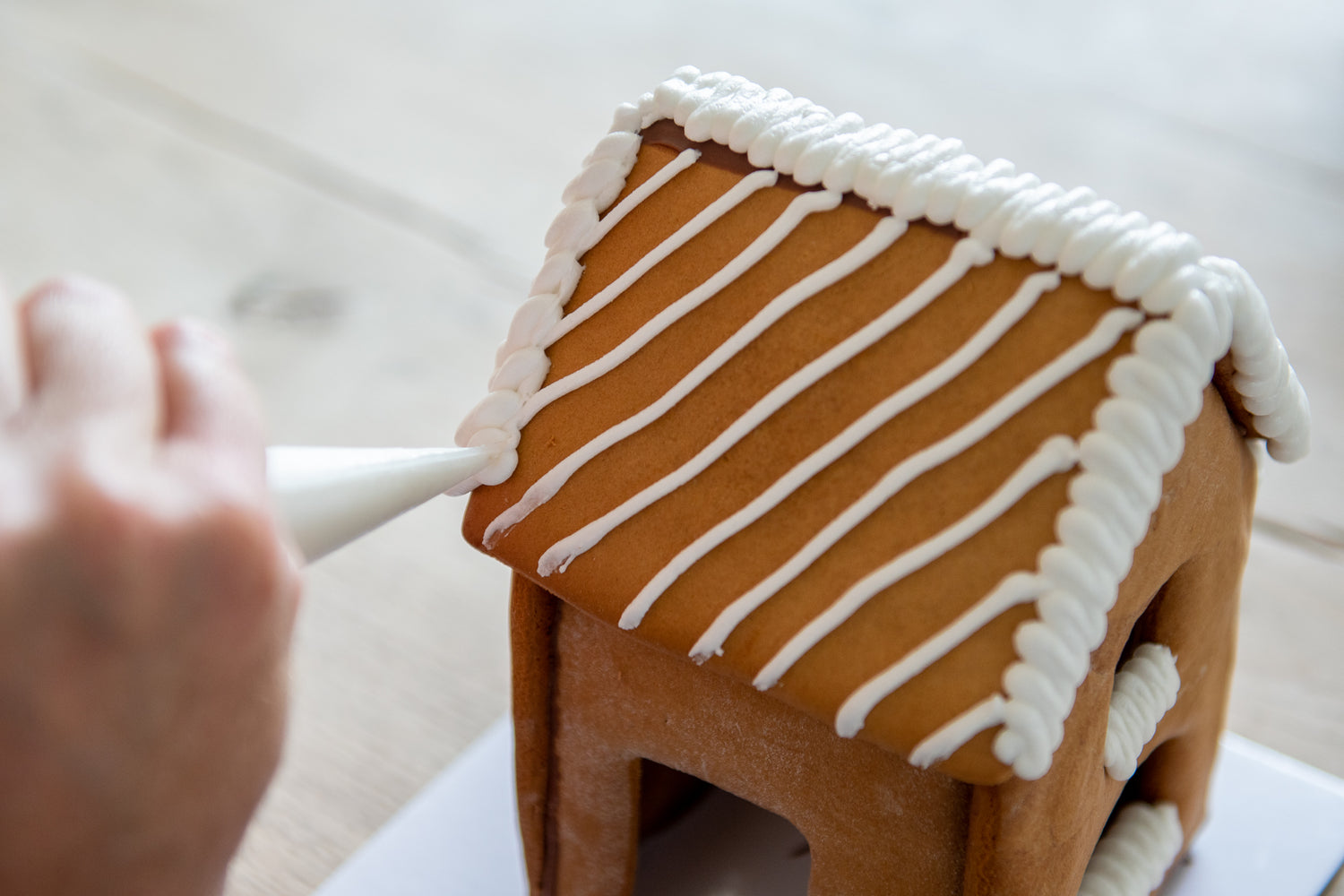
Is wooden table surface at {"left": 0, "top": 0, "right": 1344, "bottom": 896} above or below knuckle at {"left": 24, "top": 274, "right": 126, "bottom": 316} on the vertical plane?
below

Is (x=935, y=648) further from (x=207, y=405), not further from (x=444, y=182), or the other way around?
(x=444, y=182)

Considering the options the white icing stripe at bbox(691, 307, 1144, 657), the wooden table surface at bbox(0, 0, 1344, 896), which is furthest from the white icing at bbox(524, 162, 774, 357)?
the wooden table surface at bbox(0, 0, 1344, 896)

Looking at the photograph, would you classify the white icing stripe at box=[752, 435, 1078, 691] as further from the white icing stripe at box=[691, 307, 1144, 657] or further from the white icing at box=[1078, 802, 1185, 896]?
the white icing at box=[1078, 802, 1185, 896]

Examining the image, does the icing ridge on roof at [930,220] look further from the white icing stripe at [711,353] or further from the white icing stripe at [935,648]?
the white icing stripe at [935,648]

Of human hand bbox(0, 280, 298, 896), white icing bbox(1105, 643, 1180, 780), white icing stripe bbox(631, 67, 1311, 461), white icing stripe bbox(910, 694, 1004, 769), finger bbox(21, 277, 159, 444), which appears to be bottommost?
white icing bbox(1105, 643, 1180, 780)

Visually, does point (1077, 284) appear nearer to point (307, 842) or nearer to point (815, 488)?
point (815, 488)

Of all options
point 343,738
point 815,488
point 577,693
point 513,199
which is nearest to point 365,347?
point 513,199

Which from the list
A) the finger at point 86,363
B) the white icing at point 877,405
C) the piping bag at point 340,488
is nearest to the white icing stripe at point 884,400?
the white icing at point 877,405
